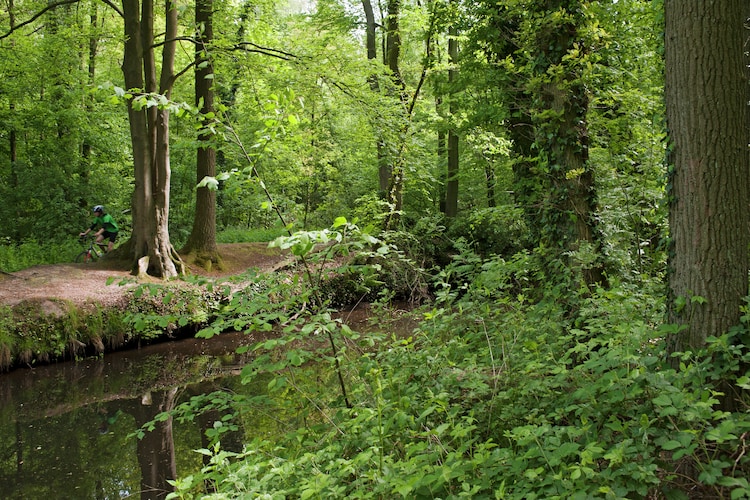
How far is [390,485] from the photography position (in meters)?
2.68

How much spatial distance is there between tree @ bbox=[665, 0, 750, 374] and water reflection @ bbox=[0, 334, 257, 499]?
12.8 feet

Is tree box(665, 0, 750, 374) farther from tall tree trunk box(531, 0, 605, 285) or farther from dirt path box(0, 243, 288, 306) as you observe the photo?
dirt path box(0, 243, 288, 306)

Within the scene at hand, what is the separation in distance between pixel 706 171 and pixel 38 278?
11.3 m

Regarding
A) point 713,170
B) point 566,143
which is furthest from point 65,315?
point 713,170

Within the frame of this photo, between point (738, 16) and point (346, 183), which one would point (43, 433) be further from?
point (346, 183)

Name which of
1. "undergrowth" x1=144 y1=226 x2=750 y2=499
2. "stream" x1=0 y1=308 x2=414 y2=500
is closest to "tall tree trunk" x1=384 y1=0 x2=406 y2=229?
"stream" x1=0 y1=308 x2=414 y2=500

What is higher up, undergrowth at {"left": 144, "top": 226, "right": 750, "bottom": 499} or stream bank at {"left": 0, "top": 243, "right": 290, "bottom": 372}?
undergrowth at {"left": 144, "top": 226, "right": 750, "bottom": 499}

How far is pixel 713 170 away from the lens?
3.21m

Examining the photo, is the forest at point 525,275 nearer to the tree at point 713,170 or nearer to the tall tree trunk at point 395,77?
the tree at point 713,170

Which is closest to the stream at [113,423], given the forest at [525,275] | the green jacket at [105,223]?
the forest at [525,275]

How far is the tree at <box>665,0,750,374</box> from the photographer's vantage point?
3180 mm

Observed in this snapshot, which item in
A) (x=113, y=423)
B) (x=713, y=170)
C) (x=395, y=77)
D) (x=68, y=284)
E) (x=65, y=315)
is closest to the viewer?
(x=713, y=170)

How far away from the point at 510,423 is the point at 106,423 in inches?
211

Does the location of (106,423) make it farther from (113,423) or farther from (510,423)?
(510,423)
